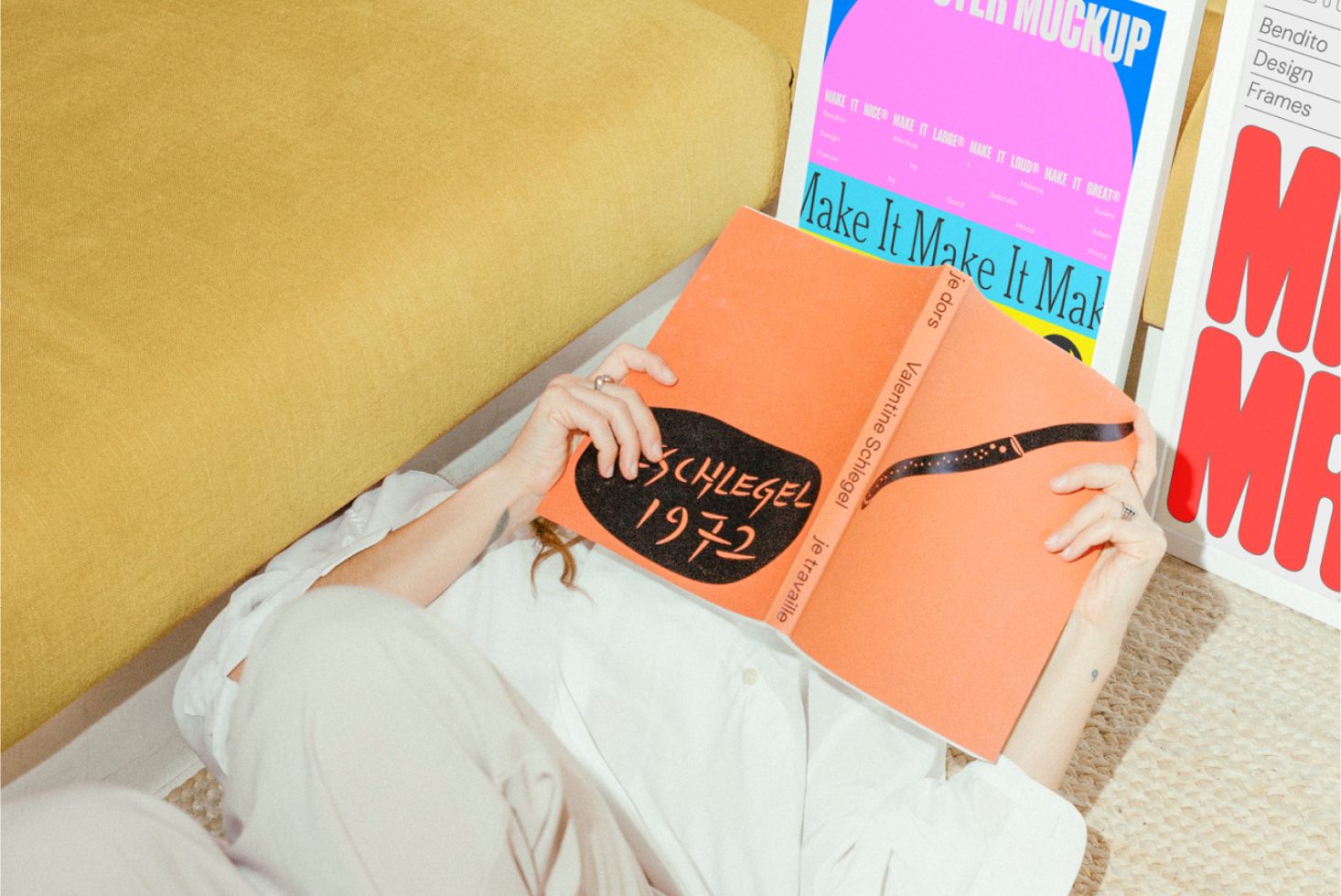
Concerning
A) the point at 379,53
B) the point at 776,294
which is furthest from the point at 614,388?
the point at 379,53

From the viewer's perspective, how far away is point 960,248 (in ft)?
3.91

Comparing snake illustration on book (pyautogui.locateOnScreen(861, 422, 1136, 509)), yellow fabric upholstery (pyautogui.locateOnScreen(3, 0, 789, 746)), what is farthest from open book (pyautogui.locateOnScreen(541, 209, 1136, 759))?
yellow fabric upholstery (pyautogui.locateOnScreen(3, 0, 789, 746))

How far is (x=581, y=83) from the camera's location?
135 cm

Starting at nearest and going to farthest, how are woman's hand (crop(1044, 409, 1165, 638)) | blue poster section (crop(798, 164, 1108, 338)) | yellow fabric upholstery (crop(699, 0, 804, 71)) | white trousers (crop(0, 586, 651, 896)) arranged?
1. white trousers (crop(0, 586, 651, 896))
2. woman's hand (crop(1044, 409, 1165, 638))
3. blue poster section (crop(798, 164, 1108, 338))
4. yellow fabric upholstery (crop(699, 0, 804, 71))

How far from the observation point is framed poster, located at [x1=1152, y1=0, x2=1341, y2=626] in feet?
3.86

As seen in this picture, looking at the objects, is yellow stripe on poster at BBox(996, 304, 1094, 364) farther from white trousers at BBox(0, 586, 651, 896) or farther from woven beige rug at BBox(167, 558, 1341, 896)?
white trousers at BBox(0, 586, 651, 896)

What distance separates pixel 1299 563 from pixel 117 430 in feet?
3.71

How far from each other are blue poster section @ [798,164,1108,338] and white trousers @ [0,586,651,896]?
53 cm

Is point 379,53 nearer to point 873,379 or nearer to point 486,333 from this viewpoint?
point 486,333

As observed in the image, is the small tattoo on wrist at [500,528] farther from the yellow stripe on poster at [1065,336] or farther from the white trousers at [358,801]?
the yellow stripe on poster at [1065,336]

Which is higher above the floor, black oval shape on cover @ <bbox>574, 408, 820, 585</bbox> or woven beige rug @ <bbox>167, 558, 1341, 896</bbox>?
black oval shape on cover @ <bbox>574, 408, 820, 585</bbox>

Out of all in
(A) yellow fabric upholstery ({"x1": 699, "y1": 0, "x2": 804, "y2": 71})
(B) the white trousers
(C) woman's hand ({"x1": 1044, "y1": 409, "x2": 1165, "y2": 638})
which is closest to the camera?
(B) the white trousers

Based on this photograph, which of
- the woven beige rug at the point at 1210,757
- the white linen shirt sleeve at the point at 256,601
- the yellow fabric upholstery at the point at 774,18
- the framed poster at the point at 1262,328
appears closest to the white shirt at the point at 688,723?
the white linen shirt sleeve at the point at 256,601

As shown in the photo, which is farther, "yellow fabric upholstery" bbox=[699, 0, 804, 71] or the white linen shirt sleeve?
"yellow fabric upholstery" bbox=[699, 0, 804, 71]
